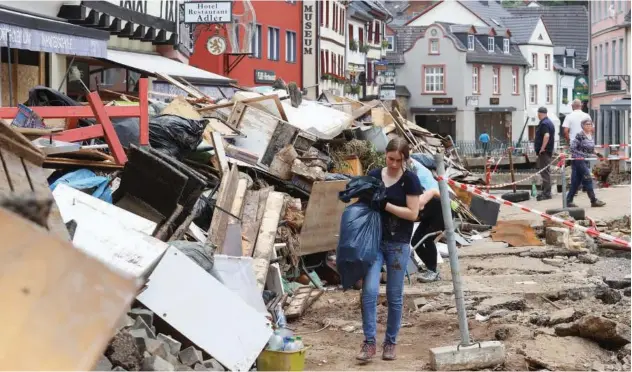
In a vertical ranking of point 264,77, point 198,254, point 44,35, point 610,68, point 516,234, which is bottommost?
point 516,234

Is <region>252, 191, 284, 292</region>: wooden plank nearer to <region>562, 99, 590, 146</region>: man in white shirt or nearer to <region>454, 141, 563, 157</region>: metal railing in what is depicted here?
<region>562, 99, 590, 146</region>: man in white shirt

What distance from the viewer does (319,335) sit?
9305 millimetres

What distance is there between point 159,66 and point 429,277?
1441cm

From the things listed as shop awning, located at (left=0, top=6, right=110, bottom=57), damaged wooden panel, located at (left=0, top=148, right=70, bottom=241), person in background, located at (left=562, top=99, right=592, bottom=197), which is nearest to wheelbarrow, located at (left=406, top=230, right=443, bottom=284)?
damaged wooden panel, located at (left=0, top=148, right=70, bottom=241)

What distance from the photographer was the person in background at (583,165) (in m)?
19.3

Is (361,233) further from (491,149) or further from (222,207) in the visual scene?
(491,149)

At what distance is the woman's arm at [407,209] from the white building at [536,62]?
81240 mm

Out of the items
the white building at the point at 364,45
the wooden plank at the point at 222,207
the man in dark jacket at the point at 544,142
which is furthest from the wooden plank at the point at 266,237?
the white building at the point at 364,45

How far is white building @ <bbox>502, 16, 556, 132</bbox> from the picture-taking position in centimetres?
Result: 8969

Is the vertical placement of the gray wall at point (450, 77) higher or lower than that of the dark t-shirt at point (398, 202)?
higher

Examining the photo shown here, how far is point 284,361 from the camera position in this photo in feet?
24.7

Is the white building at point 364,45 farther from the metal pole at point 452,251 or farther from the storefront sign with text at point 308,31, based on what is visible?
the metal pole at point 452,251

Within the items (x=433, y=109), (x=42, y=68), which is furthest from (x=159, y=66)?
(x=433, y=109)

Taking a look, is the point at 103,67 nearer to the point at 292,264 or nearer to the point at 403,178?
the point at 292,264
